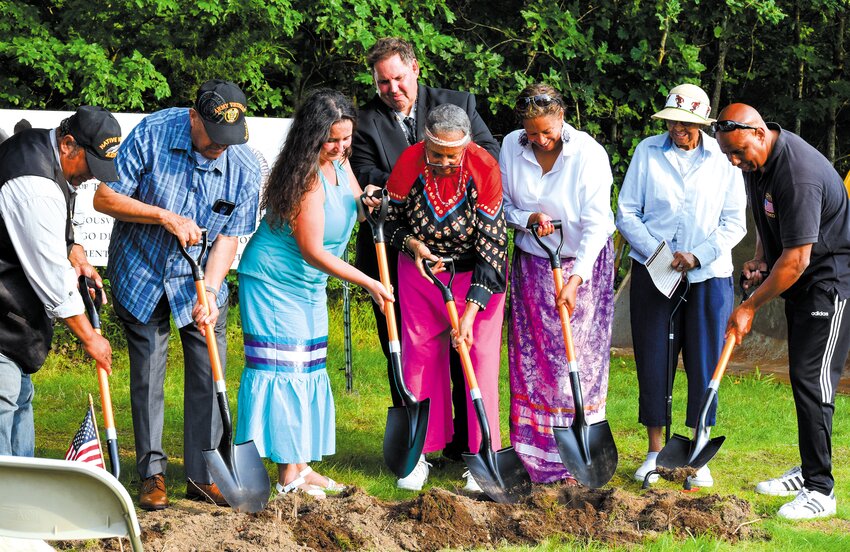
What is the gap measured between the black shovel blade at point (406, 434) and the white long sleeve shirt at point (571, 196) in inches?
38.0

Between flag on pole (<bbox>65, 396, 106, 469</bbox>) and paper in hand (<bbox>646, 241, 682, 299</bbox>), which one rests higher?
paper in hand (<bbox>646, 241, 682, 299</bbox>)

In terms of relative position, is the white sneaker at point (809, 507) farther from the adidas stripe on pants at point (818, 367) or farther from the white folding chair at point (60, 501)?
the white folding chair at point (60, 501)

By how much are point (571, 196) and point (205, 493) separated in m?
2.22

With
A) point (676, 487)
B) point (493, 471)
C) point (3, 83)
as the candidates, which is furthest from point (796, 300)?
point (3, 83)

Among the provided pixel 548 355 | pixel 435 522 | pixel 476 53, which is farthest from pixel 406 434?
pixel 476 53

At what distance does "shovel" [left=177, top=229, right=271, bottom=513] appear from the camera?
4469 millimetres

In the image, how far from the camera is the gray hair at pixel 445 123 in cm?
462

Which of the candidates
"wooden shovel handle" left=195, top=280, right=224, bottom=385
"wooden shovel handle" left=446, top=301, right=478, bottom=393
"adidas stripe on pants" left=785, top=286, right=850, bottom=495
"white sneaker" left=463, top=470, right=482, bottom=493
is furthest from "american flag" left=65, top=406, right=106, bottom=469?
"adidas stripe on pants" left=785, top=286, right=850, bottom=495

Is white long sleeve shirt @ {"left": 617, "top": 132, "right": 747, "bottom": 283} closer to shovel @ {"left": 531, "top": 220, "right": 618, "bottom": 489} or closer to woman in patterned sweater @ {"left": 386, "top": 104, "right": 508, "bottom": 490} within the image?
shovel @ {"left": 531, "top": 220, "right": 618, "bottom": 489}

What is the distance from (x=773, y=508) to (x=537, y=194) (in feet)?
6.06

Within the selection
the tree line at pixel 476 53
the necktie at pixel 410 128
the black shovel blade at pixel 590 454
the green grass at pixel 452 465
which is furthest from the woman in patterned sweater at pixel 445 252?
the tree line at pixel 476 53

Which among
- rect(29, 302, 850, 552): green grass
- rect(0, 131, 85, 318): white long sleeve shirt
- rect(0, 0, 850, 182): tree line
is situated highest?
rect(0, 0, 850, 182): tree line

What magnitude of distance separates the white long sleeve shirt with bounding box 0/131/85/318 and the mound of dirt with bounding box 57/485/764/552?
1038 millimetres

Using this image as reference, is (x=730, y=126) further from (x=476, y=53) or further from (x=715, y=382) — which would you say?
(x=476, y=53)
